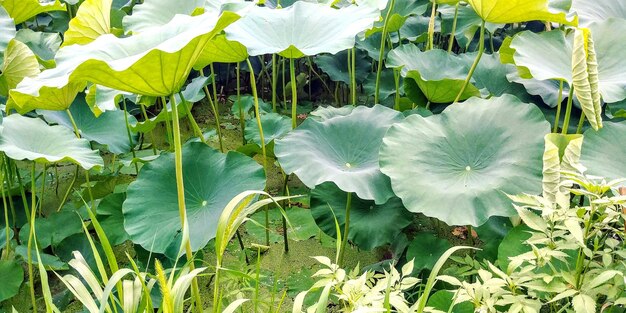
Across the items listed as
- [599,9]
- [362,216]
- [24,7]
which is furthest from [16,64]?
[599,9]

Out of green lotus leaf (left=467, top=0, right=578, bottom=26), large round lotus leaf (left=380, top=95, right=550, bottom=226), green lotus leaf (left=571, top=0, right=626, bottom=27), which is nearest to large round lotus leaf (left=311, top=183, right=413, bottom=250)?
large round lotus leaf (left=380, top=95, right=550, bottom=226)

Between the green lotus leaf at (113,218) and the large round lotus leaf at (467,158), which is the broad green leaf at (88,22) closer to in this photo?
the green lotus leaf at (113,218)

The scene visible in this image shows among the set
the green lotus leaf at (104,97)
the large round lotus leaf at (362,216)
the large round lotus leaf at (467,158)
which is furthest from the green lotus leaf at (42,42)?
the large round lotus leaf at (467,158)

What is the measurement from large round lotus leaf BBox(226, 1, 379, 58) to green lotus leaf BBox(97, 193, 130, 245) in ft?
2.28

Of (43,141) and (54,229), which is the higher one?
(43,141)

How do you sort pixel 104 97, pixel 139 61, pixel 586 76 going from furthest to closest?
1. pixel 104 97
2. pixel 586 76
3. pixel 139 61

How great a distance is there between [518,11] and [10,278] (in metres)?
1.72

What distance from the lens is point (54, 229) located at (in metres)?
1.91

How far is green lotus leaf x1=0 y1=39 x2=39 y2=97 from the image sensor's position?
71.4 inches

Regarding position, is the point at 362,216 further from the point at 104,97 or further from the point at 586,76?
the point at 104,97

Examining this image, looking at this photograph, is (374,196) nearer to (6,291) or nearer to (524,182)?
(524,182)

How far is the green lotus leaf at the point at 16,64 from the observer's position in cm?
181

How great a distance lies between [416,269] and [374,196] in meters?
0.30

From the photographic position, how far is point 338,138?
1805 mm
